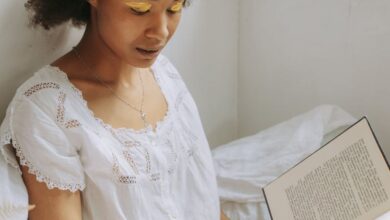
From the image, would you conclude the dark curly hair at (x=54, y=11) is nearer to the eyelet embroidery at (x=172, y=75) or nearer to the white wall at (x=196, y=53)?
the white wall at (x=196, y=53)

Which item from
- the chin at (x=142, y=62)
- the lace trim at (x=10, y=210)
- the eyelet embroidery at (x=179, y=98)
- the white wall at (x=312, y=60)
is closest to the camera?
the lace trim at (x=10, y=210)

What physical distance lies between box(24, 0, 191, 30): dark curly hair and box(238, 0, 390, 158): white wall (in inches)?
26.1

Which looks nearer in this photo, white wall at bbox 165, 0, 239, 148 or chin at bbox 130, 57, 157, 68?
chin at bbox 130, 57, 157, 68

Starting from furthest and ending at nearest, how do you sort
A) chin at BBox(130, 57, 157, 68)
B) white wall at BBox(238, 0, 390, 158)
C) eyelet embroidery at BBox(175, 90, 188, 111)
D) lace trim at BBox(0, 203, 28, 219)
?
white wall at BBox(238, 0, 390, 158)
eyelet embroidery at BBox(175, 90, 188, 111)
chin at BBox(130, 57, 157, 68)
lace trim at BBox(0, 203, 28, 219)

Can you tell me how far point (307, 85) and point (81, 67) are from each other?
2.37 ft

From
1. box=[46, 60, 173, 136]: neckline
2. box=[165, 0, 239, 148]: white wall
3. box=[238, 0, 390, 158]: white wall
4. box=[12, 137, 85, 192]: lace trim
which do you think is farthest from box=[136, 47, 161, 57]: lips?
box=[238, 0, 390, 158]: white wall

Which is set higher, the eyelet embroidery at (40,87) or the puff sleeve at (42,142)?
the eyelet embroidery at (40,87)

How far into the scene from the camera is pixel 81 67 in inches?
28.7

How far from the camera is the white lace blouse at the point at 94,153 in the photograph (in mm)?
628

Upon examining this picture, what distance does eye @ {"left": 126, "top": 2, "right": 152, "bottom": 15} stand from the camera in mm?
646

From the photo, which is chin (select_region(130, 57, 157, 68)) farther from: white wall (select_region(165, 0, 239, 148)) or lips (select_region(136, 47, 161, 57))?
white wall (select_region(165, 0, 239, 148))

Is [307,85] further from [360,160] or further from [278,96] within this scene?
[360,160]

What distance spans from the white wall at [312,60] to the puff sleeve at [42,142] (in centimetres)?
77

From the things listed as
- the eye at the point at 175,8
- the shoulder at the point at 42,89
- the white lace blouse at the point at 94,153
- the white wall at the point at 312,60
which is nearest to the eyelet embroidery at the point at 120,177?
the white lace blouse at the point at 94,153
